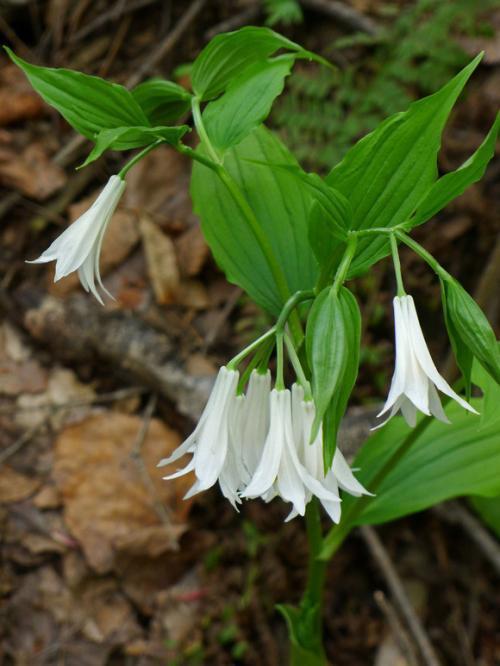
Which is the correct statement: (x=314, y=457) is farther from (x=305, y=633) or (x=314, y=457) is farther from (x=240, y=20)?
(x=240, y=20)

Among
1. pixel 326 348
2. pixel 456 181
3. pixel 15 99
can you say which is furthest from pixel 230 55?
pixel 15 99

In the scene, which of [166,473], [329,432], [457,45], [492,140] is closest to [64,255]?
[329,432]

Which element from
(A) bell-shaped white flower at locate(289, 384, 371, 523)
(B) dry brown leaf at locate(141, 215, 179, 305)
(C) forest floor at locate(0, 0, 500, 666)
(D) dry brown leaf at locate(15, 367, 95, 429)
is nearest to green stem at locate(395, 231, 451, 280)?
(A) bell-shaped white flower at locate(289, 384, 371, 523)

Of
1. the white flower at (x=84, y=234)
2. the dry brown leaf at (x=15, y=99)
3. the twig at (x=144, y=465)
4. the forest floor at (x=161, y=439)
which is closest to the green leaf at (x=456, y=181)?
the white flower at (x=84, y=234)

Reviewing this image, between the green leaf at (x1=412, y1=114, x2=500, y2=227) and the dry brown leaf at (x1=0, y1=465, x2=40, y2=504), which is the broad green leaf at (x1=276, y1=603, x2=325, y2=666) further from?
the dry brown leaf at (x1=0, y1=465, x2=40, y2=504)

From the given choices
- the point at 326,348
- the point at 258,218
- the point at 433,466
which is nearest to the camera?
the point at 326,348

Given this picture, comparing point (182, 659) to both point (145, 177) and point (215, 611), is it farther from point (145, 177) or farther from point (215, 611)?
point (145, 177)
